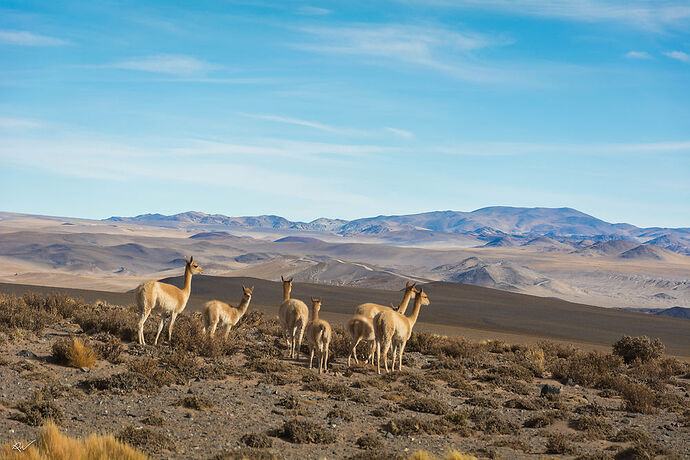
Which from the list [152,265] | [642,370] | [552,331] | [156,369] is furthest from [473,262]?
[156,369]

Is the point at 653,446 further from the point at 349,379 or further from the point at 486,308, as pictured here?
the point at 486,308

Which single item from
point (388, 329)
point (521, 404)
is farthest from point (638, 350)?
point (388, 329)

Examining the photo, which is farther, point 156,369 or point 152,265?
point 152,265

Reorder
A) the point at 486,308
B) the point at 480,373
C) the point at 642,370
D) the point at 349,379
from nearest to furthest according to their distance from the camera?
1. the point at 349,379
2. the point at 480,373
3. the point at 642,370
4. the point at 486,308

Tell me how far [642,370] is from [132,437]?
14.5 meters

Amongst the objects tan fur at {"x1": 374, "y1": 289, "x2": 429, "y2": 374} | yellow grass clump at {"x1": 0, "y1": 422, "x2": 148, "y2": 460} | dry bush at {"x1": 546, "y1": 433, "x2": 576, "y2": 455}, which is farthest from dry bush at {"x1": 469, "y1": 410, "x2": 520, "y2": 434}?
yellow grass clump at {"x1": 0, "y1": 422, "x2": 148, "y2": 460}

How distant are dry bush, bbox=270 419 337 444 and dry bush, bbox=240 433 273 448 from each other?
41 cm

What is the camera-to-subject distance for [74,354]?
1223 centimetres

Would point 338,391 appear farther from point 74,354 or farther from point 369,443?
point 74,354

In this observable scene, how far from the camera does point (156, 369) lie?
1206 cm

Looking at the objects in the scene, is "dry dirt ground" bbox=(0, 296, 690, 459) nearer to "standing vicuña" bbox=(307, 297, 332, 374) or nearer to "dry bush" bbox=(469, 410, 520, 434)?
"dry bush" bbox=(469, 410, 520, 434)

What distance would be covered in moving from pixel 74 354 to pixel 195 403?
332 centimetres

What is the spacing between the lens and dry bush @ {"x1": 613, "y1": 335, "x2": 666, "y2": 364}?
19.8m

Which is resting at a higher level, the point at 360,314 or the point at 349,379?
Answer: the point at 360,314
